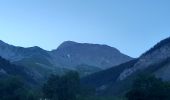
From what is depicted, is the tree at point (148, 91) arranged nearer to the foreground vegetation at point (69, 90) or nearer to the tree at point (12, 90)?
the foreground vegetation at point (69, 90)

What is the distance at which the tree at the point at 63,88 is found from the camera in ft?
549

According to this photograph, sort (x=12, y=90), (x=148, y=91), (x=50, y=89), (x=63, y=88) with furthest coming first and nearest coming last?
(x=63, y=88), (x=50, y=89), (x=12, y=90), (x=148, y=91)

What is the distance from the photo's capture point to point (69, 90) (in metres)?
168

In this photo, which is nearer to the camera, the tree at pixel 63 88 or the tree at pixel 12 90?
the tree at pixel 12 90

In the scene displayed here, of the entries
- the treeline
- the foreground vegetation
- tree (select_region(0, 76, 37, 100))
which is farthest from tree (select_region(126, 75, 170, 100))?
tree (select_region(0, 76, 37, 100))

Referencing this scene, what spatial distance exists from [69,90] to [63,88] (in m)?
2.95

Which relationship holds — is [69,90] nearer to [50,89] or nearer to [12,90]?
[50,89]

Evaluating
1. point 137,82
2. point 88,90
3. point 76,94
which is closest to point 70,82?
point 76,94

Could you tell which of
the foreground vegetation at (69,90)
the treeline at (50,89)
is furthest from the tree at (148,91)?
the treeline at (50,89)

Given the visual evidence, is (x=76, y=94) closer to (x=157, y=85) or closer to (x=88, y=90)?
(x=88, y=90)

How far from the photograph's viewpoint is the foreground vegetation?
4291 inches

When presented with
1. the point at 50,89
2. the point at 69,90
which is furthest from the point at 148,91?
the point at 50,89

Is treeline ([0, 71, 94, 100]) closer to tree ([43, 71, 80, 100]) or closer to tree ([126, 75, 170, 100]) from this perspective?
tree ([43, 71, 80, 100])

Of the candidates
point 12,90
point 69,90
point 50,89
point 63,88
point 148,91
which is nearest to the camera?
point 148,91
